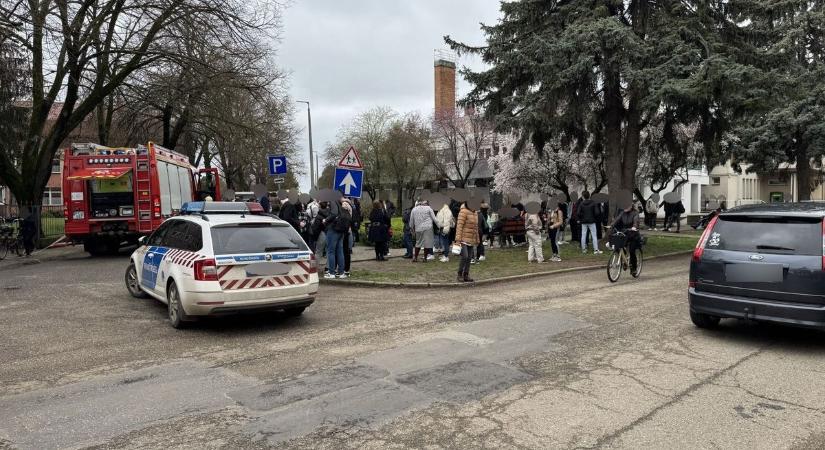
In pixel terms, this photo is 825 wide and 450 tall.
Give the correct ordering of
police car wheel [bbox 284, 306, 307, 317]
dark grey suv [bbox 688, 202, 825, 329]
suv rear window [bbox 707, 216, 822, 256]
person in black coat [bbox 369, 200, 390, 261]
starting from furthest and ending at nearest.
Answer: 1. person in black coat [bbox 369, 200, 390, 261]
2. police car wheel [bbox 284, 306, 307, 317]
3. suv rear window [bbox 707, 216, 822, 256]
4. dark grey suv [bbox 688, 202, 825, 329]

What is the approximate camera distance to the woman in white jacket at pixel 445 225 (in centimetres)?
1510

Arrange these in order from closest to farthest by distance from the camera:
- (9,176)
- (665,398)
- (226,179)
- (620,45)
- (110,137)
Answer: (665,398)
(620,45)
(9,176)
(110,137)
(226,179)

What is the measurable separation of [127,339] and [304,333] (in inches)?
82.9

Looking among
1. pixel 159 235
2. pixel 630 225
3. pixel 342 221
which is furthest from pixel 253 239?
pixel 630 225

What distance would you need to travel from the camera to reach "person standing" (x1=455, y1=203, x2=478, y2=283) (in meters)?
11.5

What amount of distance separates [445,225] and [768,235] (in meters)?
9.11

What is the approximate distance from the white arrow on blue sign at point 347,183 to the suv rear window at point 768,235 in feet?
24.4

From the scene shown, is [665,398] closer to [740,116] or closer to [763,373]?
[763,373]

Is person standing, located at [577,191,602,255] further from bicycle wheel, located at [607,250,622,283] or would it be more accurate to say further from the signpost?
the signpost

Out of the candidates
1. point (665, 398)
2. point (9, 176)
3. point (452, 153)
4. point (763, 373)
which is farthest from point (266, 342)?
point (452, 153)

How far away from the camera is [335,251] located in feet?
39.2

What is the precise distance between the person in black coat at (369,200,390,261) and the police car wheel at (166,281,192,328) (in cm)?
708

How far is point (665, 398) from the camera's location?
4.86 meters

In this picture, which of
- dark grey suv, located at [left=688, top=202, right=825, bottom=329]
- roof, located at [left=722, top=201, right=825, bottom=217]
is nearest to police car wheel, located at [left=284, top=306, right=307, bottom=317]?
dark grey suv, located at [left=688, top=202, right=825, bottom=329]
